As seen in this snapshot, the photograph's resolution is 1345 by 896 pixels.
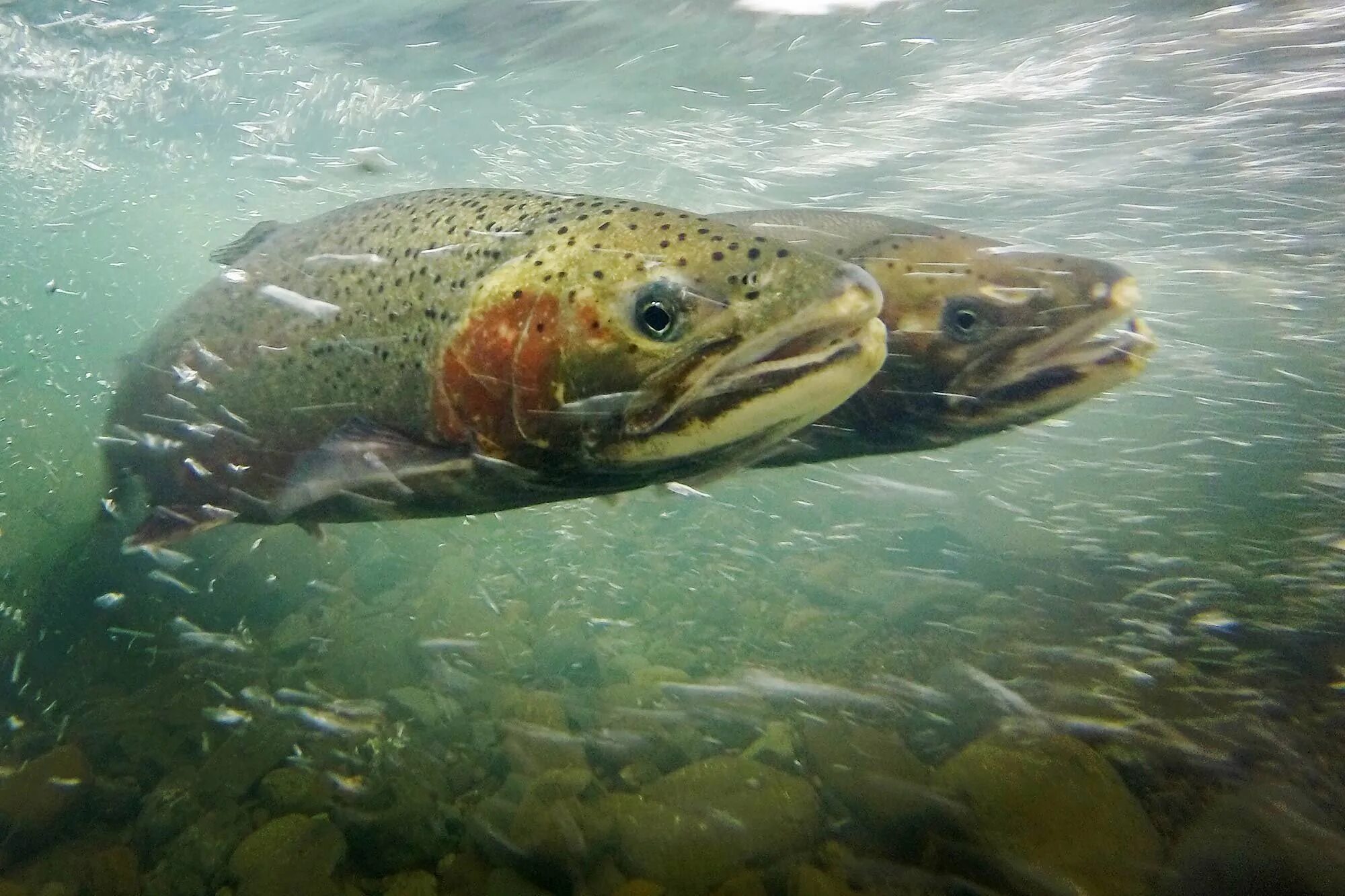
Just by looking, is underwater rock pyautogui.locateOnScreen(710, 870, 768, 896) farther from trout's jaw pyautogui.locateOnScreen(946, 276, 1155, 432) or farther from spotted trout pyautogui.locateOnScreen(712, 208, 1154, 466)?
trout's jaw pyautogui.locateOnScreen(946, 276, 1155, 432)

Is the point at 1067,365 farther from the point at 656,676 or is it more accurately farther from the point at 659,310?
the point at 656,676

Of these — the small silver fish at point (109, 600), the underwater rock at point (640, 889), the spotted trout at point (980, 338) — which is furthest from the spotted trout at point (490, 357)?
the small silver fish at point (109, 600)

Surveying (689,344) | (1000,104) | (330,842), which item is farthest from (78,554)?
(1000,104)

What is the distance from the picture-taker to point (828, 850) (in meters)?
2.43

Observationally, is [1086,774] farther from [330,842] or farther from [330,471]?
[330,471]

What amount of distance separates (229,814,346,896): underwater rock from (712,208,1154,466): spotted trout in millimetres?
2221

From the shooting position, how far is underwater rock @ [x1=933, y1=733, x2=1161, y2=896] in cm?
226

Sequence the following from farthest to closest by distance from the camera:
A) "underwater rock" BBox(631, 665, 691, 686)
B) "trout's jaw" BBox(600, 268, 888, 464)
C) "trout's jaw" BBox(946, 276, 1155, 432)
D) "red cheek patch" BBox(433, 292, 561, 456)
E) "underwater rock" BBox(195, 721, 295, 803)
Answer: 1. "underwater rock" BBox(631, 665, 691, 686)
2. "underwater rock" BBox(195, 721, 295, 803)
3. "trout's jaw" BBox(946, 276, 1155, 432)
4. "red cheek patch" BBox(433, 292, 561, 456)
5. "trout's jaw" BBox(600, 268, 888, 464)

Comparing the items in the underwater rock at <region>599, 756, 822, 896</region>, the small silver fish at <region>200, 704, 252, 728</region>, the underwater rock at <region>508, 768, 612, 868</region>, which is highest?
the underwater rock at <region>599, 756, 822, 896</region>

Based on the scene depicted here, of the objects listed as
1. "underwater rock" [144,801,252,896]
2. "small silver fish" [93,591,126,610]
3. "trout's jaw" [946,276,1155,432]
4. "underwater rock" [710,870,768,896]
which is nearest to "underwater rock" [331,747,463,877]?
"underwater rock" [144,801,252,896]

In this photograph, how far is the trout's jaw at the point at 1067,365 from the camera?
270 cm

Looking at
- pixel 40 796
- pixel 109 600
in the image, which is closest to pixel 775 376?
pixel 40 796

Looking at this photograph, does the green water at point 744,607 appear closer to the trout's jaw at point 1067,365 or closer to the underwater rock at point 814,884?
the underwater rock at point 814,884

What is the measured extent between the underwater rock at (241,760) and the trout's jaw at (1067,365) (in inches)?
127
